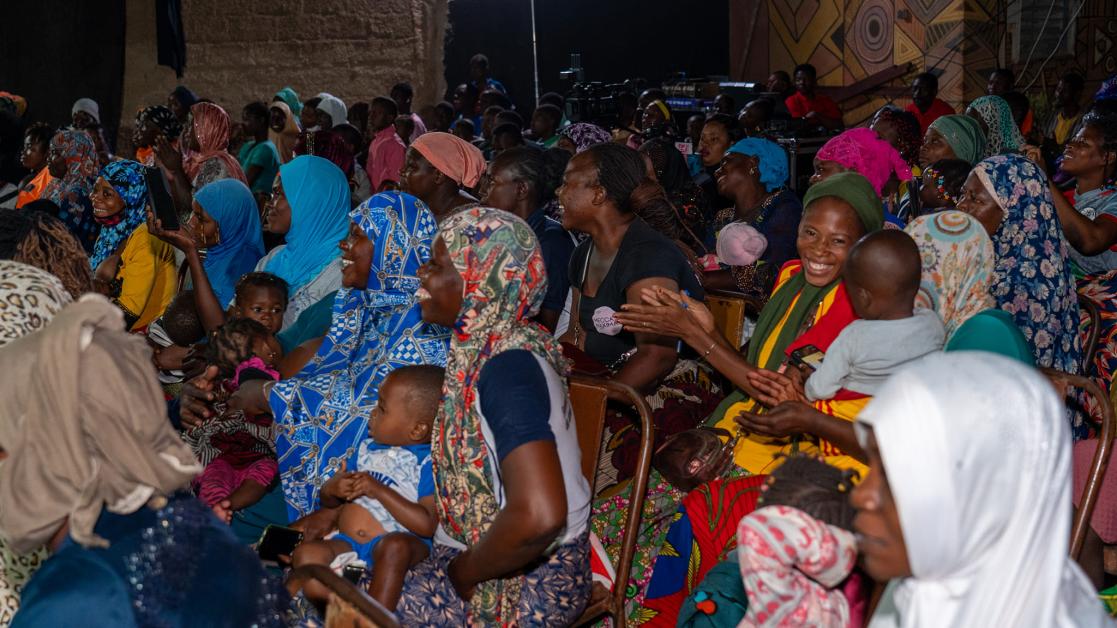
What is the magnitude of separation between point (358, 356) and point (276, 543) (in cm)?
89

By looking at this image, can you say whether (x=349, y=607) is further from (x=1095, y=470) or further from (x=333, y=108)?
(x=333, y=108)

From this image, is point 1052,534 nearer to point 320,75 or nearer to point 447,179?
point 447,179

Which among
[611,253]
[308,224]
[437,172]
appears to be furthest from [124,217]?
[611,253]

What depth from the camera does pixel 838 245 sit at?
10.6 ft

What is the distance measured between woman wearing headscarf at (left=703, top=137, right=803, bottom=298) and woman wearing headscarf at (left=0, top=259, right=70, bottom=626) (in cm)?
299

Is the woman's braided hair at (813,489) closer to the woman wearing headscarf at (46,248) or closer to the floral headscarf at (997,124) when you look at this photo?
the woman wearing headscarf at (46,248)

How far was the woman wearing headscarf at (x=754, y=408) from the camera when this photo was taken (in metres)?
2.78

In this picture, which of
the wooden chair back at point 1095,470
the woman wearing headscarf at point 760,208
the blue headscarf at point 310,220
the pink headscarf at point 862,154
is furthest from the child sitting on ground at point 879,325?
the pink headscarf at point 862,154

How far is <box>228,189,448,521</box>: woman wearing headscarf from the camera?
3.12 metres

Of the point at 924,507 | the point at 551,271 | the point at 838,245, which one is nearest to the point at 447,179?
the point at 551,271

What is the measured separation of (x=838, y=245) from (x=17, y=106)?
27.3ft

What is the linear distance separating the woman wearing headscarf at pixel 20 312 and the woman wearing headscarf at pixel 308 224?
6.27ft

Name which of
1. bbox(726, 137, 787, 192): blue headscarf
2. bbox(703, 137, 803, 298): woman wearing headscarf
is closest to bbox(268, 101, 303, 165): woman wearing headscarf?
bbox(703, 137, 803, 298): woman wearing headscarf

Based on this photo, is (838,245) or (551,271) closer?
(838,245)
